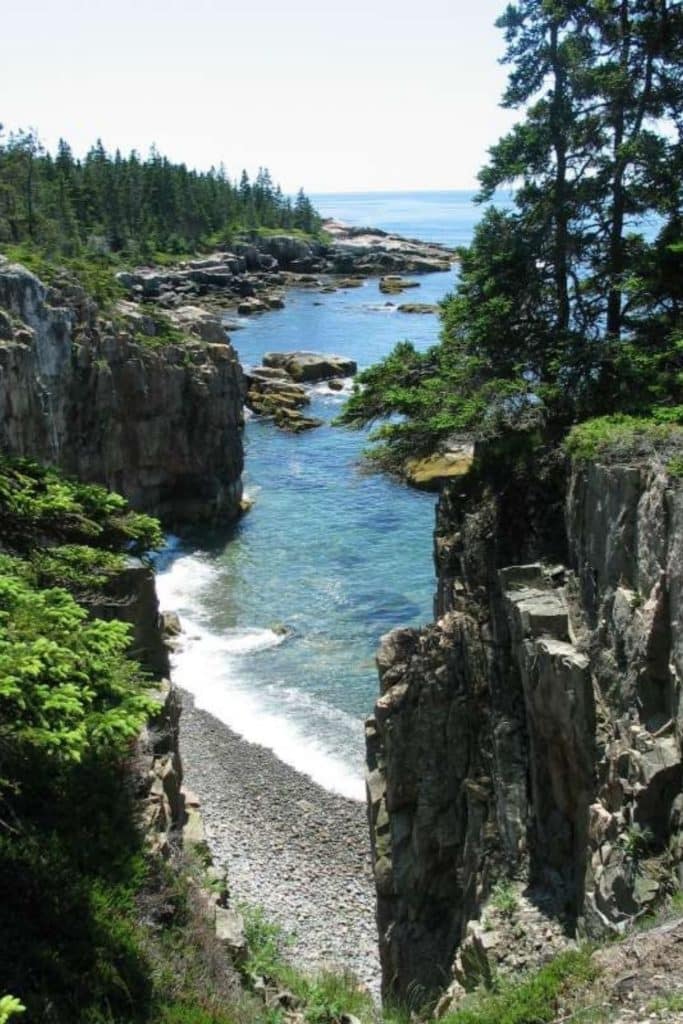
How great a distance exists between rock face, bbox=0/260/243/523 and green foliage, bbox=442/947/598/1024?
30785 millimetres

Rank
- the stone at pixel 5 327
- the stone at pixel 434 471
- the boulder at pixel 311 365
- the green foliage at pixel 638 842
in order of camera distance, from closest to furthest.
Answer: the green foliage at pixel 638 842, the stone at pixel 5 327, the stone at pixel 434 471, the boulder at pixel 311 365

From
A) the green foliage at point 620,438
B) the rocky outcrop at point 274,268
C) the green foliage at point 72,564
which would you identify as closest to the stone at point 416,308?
the rocky outcrop at point 274,268

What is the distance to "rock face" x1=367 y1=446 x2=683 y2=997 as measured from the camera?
50.3 feet

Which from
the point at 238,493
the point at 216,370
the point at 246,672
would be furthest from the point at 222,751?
the point at 216,370

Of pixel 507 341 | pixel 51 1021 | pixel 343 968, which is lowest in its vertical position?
pixel 343 968

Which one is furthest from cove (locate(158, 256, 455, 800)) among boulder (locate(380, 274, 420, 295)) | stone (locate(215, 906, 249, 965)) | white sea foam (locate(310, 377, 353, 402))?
boulder (locate(380, 274, 420, 295))

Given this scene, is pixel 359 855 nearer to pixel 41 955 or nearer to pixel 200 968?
pixel 200 968

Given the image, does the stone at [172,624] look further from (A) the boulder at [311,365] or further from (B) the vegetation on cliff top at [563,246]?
(A) the boulder at [311,365]

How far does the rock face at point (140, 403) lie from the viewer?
42.8 meters

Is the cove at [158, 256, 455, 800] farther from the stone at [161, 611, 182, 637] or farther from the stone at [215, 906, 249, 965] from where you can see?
the stone at [215, 906, 249, 965]

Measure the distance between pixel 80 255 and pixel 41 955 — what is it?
92603 mm

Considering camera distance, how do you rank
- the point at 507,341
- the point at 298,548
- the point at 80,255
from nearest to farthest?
the point at 507,341 < the point at 298,548 < the point at 80,255

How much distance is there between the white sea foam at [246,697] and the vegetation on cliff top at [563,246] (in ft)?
37.4

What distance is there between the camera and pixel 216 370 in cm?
5541
